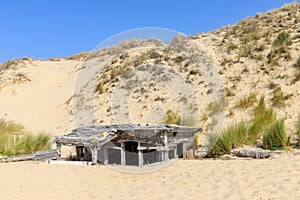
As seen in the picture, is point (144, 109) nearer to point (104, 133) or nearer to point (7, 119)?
point (104, 133)

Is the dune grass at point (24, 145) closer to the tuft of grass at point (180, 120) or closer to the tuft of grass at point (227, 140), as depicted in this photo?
the tuft of grass at point (180, 120)

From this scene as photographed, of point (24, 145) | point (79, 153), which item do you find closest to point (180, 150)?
point (79, 153)

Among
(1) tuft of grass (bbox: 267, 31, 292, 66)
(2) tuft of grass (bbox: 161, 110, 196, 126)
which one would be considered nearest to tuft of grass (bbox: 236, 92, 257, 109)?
(2) tuft of grass (bbox: 161, 110, 196, 126)

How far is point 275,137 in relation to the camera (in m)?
11.1

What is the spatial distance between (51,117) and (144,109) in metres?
7.62

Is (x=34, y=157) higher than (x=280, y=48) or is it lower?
lower

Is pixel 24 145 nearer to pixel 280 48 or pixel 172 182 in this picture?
pixel 172 182

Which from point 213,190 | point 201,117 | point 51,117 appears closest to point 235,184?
point 213,190

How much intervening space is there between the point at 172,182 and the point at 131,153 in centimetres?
416

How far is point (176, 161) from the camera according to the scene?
10.6m

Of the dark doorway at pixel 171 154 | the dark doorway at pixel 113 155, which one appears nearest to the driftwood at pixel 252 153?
the dark doorway at pixel 171 154

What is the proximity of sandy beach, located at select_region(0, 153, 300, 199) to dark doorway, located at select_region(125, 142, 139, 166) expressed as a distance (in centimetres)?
162

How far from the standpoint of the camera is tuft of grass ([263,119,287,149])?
35.8 ft

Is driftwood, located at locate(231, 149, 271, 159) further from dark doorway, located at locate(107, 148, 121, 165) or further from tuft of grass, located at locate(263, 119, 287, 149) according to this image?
dark doorway, located at locate(107, 148, 121, 165)
